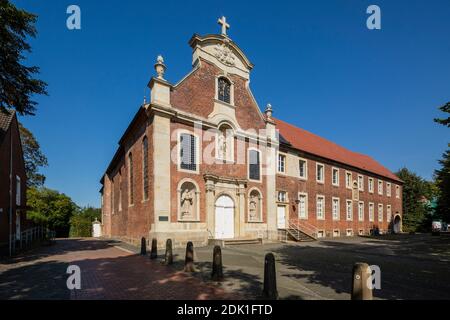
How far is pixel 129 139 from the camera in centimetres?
2178

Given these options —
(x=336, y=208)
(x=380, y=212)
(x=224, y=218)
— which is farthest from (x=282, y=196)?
(x=380, y=212)

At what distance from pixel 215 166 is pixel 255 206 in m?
4.73

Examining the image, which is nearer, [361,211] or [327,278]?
[327,278]

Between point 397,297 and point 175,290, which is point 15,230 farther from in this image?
point 397,297

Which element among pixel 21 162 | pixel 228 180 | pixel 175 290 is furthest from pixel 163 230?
pixel 21 162

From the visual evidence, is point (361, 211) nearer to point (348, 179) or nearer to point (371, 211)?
point (371, 211)

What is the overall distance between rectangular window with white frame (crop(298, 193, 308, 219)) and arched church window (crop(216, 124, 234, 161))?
8744mm

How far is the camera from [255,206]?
20.5 m

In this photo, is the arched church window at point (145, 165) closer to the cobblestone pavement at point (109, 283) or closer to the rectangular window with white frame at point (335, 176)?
the cobblestone pavement at point (109, 283)

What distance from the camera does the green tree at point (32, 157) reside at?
3328cm

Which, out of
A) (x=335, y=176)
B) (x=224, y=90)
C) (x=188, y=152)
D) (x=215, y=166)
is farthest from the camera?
(x=335, y=176)

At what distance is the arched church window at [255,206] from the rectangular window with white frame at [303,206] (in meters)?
5.36

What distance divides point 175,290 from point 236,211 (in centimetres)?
1236

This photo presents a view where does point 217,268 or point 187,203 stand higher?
point 187,203
